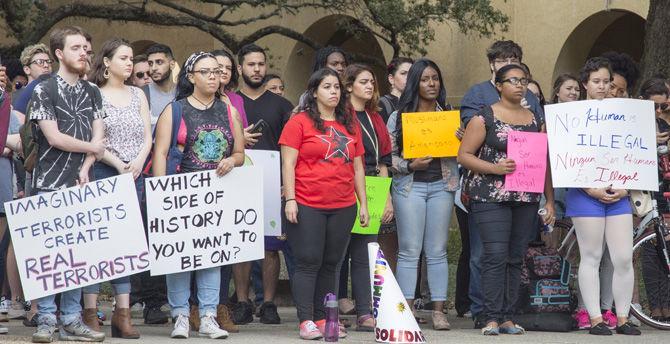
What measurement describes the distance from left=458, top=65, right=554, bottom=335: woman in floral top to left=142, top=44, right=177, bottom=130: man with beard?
2.53m

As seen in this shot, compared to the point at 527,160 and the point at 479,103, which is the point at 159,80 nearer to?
the point at 479,103

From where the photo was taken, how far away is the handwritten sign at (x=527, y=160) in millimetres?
10477

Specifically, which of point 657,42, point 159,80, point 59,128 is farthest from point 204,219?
point 657,42

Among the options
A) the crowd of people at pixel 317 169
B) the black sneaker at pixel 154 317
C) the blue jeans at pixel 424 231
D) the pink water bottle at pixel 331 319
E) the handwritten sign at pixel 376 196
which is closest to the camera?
the crowd of people at pixel 317 169

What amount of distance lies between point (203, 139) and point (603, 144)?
118 inches

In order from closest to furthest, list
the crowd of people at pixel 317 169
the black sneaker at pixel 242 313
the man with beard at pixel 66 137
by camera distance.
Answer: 1. the man with beard at pixel 66 137
2. the crowd of people at pixel 317 169
3. the black sneaker at pixel 242 313

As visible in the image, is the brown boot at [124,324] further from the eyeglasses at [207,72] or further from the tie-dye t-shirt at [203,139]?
the eyeglasses at [207,72]

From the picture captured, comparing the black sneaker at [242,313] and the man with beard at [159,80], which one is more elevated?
the man with beard at [159,80]

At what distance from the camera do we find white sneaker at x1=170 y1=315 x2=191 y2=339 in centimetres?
988

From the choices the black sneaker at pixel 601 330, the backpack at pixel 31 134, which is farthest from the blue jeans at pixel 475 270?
the backpack at pixel 31 134

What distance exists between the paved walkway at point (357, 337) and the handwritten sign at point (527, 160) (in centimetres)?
109

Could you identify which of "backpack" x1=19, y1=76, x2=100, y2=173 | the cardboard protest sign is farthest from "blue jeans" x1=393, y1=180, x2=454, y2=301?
"backpack" x1=19, y1=76, x2=100, y2=173

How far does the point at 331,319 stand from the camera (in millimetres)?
9859

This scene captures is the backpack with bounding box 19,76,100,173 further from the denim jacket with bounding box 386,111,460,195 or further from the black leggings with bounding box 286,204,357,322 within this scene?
the denim jacket with bounding box 386,111,460,195
